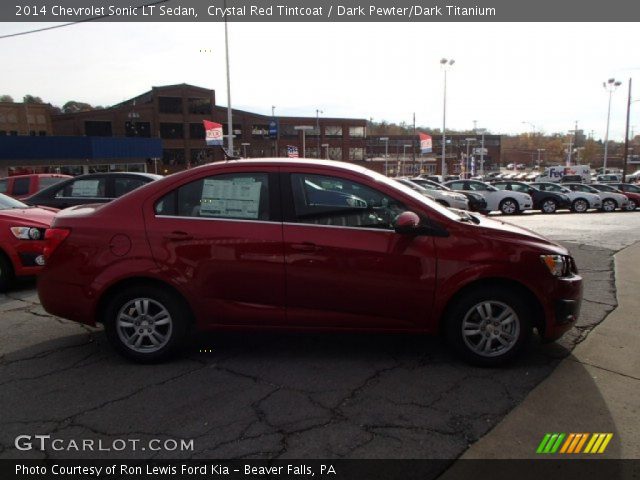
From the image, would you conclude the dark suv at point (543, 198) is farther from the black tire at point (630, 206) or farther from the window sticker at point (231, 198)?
the window sticker at point (231, 198)

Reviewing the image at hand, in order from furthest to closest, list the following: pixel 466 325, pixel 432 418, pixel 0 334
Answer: pixel 0 334
pixel 466 325
pixel 432 418

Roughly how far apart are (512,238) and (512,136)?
6580 inches

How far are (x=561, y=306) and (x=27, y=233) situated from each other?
6316 millimetres

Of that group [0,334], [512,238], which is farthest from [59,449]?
[512,238]

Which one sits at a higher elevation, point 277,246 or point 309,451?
point 277,246

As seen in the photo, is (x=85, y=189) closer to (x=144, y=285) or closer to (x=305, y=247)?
(x=144, y=285)

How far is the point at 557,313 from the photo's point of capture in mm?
3932

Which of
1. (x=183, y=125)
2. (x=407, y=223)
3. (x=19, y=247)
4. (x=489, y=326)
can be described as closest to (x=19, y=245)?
(x=19, y=247)

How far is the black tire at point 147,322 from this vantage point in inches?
159

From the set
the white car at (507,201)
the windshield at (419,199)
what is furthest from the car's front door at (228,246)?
the white car at (507,201)

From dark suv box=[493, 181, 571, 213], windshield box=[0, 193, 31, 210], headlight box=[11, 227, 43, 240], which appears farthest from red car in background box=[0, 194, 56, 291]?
dark suv box=[493, 181, 571, 213]

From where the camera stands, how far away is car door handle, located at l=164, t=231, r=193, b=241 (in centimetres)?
398

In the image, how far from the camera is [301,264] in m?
3.90

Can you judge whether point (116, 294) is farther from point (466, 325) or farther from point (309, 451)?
point (466, 325)
